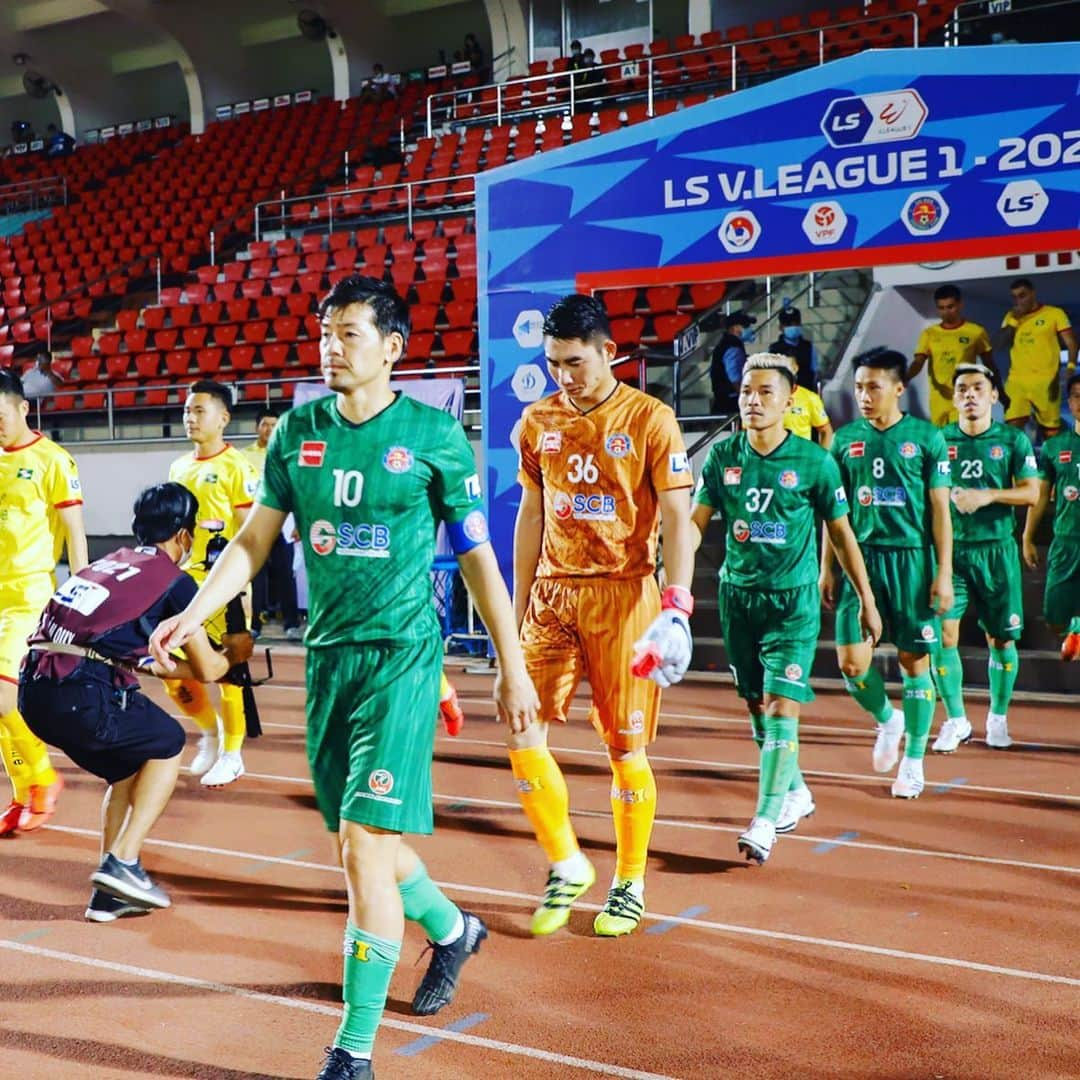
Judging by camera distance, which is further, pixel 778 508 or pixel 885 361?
pixel 885 361

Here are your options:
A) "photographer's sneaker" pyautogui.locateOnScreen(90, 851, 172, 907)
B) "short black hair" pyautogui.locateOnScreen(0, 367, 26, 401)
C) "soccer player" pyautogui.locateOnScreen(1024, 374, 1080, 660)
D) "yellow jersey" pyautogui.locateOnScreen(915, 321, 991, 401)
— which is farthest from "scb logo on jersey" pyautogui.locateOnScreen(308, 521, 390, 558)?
"yellow jersey" pyautogui.locateOnScreen(915, 321, 991, 401)

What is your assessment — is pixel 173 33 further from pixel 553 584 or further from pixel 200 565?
pixel 553 584

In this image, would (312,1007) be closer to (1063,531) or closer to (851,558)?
(851,558)

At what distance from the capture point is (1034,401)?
11.5m

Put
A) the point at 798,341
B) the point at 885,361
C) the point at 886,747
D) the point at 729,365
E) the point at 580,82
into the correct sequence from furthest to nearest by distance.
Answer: the point at 580,82
the point at 729,365
the point at 798,341
the point at 886,747
the point at 885,361

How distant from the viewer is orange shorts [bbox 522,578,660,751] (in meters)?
4.73

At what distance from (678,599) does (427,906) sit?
1.25 meters

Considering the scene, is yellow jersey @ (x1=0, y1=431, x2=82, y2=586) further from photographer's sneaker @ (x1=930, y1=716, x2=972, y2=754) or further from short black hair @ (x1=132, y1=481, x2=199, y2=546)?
photographer's sneaker @ (x1=930, y1=716, x2=972, y2=754)

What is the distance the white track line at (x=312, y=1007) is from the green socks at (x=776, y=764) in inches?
83.5

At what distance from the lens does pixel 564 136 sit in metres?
18.9

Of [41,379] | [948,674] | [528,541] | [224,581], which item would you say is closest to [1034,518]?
[948,674]

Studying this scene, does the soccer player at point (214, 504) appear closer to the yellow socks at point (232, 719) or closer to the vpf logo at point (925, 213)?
the yellow socks at point (232, 719)

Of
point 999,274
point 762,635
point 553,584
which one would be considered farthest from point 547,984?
point 999,274

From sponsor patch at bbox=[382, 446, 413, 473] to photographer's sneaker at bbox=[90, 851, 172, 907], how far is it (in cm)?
233
